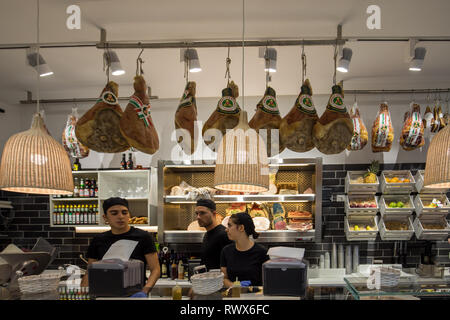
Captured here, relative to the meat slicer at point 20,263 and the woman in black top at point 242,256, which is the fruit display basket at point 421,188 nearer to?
the woman in black top at point 242,256

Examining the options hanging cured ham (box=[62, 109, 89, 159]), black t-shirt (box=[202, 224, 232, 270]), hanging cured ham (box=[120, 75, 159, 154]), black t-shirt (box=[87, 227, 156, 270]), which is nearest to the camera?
hanging cured ham (box=[120, 75, 159, 154])

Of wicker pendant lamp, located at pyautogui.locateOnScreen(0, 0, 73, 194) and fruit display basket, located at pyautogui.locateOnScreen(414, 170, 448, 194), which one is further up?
wicker pendant lamp, located at pyautogui.locateOnScreen(0, 0, 73, 194)

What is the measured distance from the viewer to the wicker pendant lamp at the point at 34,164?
249 cm

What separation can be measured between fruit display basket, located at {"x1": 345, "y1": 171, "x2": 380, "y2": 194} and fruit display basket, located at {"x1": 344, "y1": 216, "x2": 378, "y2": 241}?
0.36 metres

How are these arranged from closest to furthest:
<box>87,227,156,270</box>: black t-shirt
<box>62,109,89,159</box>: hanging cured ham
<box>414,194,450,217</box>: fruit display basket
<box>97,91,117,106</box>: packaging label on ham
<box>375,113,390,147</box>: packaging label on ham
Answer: <box>97,91,117,106</box>: packaging label on ham
<box>87,227,156,270</box>: black t-shirt
<box>375,113,390,147</box>: packaging label on ham
<box>62,109,89,159</box>: hanging cured ham
<box>414,194,450,217</box>: fruit display basket

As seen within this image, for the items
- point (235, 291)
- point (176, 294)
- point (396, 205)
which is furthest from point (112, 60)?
point (396, 205)

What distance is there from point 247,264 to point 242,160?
1.48 m

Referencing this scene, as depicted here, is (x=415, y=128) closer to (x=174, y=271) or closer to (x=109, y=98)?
(x=174, y=271)

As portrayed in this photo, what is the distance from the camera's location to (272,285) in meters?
2.53

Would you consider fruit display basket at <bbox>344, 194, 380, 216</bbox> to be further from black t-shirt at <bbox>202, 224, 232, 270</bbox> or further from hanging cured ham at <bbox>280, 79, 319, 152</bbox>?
hanging cured ham at <bbox>280, 79, 319, 152</bbox>

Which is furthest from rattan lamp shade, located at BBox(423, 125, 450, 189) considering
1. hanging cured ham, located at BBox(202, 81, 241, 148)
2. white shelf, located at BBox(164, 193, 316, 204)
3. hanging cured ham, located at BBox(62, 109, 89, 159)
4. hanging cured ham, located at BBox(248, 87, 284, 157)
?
hanging cured ham, located at BBox(62, 109, 89, 159)

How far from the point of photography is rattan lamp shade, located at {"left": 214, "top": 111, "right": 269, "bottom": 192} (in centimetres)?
251

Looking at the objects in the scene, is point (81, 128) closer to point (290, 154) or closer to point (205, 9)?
point (205, 9)
